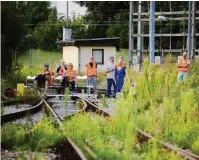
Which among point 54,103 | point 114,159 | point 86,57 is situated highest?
point 86,57

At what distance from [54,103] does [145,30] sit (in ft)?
18.7

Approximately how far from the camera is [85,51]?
612 centimetres

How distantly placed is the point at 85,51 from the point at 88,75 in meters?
0.31

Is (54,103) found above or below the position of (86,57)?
below

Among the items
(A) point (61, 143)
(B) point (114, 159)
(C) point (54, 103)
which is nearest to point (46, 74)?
(C) point (54, 103)

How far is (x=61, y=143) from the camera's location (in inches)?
203

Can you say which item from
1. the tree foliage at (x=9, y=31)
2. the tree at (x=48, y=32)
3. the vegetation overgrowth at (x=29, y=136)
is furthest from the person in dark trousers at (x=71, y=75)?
the vegetation overgrowth at (x=29, y=136)

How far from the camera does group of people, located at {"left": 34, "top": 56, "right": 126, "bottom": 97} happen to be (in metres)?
5.75

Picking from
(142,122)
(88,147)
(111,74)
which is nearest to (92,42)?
(111,74)

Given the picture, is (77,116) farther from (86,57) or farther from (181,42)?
(181,42)

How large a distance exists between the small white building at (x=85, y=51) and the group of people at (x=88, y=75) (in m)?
0.06

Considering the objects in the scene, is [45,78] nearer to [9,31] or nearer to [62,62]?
[62,62]

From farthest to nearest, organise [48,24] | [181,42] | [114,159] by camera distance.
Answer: [181,42], [48,24], [114,159]

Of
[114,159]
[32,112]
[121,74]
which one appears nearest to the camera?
[114,159]
